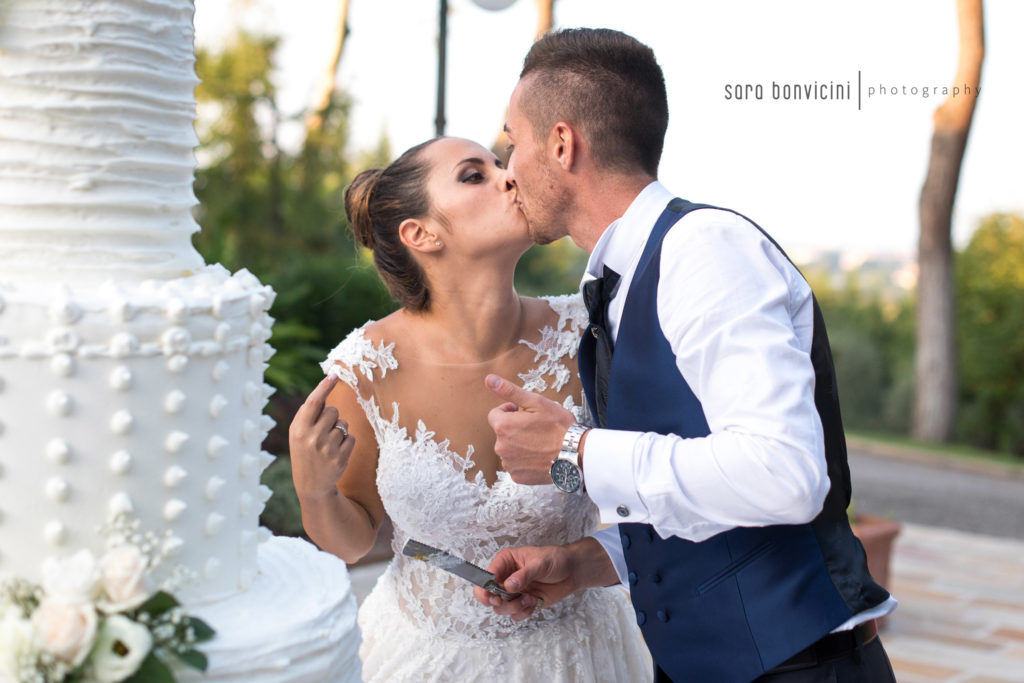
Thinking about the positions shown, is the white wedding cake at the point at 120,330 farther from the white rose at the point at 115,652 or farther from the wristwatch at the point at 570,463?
the wristwatch at the point at 570,463

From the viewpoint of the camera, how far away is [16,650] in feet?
4.57

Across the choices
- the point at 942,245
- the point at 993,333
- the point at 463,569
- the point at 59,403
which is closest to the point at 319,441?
the point at 463,569

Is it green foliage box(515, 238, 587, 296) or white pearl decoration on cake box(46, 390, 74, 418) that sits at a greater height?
white pearl decoration on cake box(46, 390, 74, 418)

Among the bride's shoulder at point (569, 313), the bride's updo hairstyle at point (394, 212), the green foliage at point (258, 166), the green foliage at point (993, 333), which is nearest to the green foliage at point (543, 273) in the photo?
the green foliage at point (258, 166)

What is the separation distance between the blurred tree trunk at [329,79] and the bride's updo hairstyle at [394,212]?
11445 mm

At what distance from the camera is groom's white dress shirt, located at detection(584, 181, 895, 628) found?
5.67ft

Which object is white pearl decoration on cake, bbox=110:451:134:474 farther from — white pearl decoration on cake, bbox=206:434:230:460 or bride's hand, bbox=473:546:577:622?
bride's hand, bbox=473:546:577:622

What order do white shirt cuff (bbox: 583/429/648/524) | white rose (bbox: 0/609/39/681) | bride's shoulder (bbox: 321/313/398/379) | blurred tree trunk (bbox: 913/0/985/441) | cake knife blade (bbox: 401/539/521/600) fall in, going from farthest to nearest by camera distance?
blurred tree trunk (bbox: 913/0/985/441), bride's shoulder (bbox: 321/313/398/379), cake knife blade (bbox: 401/539/521/600), white shirt cuff (bbox: 583/429/648/524), white rose (bbox: 0/609/39/681)

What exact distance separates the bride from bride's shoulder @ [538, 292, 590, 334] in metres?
0.01

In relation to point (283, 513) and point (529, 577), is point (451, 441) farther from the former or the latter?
point (283, 513)

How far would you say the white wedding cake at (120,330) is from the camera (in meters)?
1.55

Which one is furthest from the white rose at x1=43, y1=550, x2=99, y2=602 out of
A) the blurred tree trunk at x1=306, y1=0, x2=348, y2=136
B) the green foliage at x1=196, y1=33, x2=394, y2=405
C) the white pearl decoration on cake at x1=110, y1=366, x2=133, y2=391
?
the blurred tree trunk at x1=306, y1=0, x2=348, y2=136

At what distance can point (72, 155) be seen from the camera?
1634 millimetres

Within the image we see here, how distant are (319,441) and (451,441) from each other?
2.19 ft
